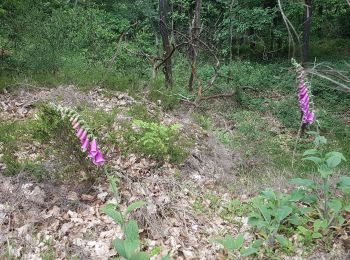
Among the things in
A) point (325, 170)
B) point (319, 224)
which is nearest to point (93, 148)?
point (325, 170)

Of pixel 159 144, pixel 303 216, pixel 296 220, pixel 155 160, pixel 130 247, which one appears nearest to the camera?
pixel 130 247

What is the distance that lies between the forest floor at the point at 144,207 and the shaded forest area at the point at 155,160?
2 cm

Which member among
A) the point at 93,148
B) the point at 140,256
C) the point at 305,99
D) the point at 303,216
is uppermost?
the point at 305,99

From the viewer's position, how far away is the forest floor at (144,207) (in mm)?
3953

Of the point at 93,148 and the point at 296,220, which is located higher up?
the point at 93,148

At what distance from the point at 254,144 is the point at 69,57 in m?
6.47

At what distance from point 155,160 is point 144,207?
129cm

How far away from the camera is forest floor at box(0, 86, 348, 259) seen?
3953 millimetres

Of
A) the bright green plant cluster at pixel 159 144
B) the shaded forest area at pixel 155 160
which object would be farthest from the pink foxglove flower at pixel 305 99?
the bright green plant cluster at pixel 159 144

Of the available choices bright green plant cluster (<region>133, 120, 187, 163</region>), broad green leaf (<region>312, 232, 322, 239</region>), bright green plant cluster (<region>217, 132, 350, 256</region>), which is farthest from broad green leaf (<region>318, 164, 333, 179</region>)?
bright green plant cluster (<region>133, 120, 187, 163</region>)

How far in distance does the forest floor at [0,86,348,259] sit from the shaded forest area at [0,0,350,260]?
2 cm

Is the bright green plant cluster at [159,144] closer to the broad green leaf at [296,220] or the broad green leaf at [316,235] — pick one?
the broad green leaf at [296,220]

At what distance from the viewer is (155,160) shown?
563 cm

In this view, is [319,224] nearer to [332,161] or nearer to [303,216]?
[303,216]
